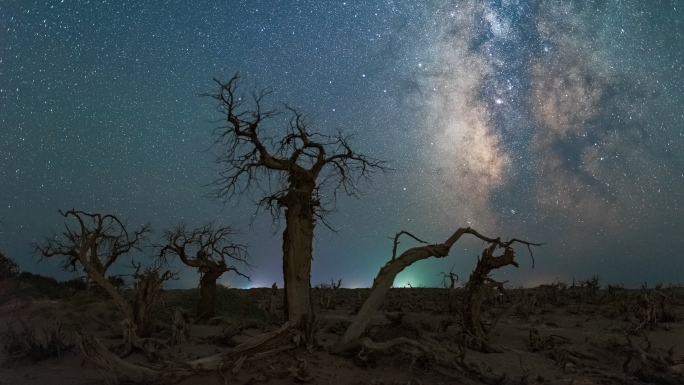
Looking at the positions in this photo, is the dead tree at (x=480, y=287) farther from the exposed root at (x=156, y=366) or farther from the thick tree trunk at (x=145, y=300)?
the thick tree trunk at (x=145, y=300)

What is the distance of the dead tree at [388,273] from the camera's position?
40.0ft

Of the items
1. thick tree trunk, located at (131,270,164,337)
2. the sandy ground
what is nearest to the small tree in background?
the sandy ground

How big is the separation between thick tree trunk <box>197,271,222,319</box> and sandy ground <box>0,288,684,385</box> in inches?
69.5

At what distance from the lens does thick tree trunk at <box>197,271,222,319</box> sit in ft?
65.3

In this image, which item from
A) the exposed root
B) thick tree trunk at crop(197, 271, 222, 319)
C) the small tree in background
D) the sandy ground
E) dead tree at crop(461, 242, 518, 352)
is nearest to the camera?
the exposed root

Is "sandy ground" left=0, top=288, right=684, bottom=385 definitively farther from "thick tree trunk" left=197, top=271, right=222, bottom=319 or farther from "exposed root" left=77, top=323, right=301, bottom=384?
"thick tree trunk" left=197, top=271, right=222, bottom=319

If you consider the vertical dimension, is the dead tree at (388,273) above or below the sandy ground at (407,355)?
above

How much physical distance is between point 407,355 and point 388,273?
2047 millimetres

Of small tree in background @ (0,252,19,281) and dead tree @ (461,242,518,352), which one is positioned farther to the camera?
small tree in background @ (0,252,19,281)

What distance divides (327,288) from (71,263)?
1678 cm

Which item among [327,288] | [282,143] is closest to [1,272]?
[327,288]

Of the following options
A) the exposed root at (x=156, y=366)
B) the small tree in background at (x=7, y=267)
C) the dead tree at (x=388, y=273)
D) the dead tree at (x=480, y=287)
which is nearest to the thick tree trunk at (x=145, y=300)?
the exposed root at (x=156, y=366)

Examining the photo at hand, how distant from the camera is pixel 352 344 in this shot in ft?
38.2

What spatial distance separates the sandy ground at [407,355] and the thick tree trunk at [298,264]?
0.76 meters
